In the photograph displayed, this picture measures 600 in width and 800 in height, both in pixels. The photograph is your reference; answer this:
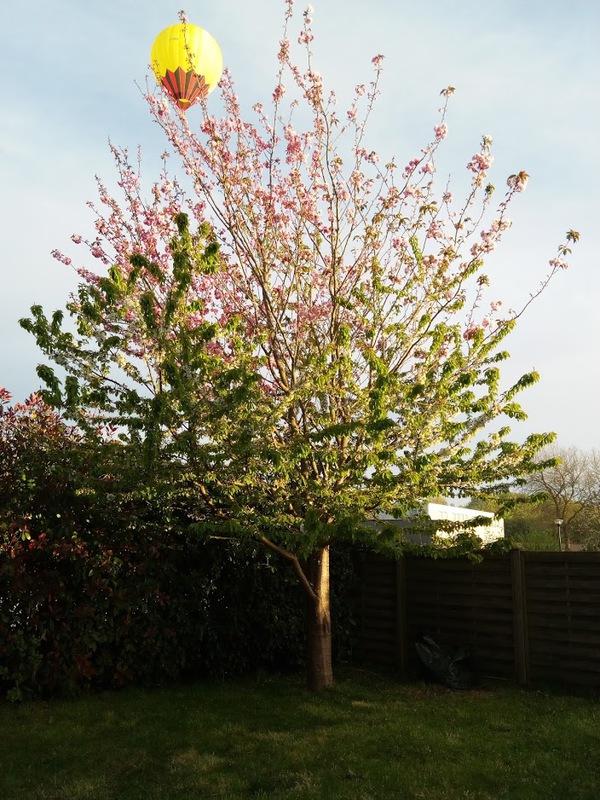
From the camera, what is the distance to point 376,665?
10.2 metres

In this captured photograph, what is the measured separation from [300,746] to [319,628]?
8.13 feet

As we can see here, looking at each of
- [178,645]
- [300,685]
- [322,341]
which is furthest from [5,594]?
[322,341]

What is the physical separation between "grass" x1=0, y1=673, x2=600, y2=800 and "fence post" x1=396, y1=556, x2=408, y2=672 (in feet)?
4.92

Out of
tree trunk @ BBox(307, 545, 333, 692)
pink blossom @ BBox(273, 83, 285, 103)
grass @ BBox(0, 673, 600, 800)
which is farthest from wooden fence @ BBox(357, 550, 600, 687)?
pink blossom @ BBox(273, 83, 285, 103)

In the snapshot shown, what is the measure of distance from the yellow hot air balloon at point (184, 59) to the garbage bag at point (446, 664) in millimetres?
7314

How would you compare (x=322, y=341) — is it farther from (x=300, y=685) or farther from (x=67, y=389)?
(x=300, y=685)

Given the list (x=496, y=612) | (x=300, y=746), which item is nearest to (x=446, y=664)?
(x=496, y=612)

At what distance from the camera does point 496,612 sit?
9070mm

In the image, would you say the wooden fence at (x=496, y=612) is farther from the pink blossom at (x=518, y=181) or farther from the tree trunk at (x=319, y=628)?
the pink blossom at (x=518, y=181)

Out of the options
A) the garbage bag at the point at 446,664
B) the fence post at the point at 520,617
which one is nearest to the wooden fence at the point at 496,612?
the fence post at the point at 520,617

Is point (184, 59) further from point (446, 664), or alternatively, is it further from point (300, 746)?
point (446, 664)

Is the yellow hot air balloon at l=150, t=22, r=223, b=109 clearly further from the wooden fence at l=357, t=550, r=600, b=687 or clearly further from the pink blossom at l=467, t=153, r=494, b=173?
the wooden fence at l=357, t=550, r=600, b=687

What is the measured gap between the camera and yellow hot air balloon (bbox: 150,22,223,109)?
22.9 ft

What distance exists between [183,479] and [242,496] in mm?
923
